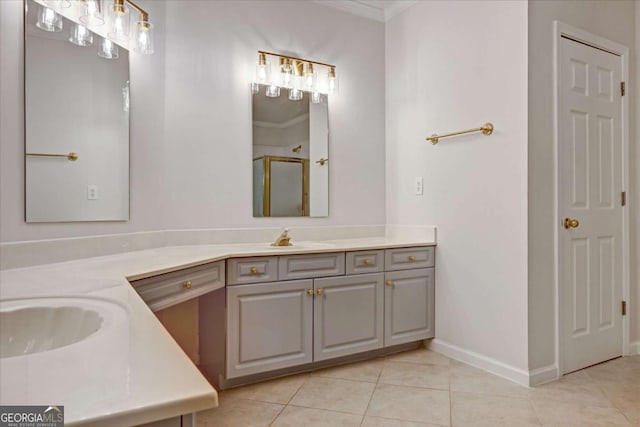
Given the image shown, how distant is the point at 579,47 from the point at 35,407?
311cm

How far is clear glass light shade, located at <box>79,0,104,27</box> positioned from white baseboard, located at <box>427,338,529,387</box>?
282 centimetres

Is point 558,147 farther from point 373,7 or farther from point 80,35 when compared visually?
point 80,35

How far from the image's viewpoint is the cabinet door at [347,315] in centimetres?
247

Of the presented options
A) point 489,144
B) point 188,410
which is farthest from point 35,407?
point 489,144

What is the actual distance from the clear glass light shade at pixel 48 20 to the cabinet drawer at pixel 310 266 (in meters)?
1.56

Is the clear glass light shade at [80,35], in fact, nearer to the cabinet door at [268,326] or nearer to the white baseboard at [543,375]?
the cabinet door at [268,326]

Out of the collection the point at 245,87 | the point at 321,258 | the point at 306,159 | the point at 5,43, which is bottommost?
the point at 321,258

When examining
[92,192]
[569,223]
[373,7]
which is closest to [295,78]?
[373,7]

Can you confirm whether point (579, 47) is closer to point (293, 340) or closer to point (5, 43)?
point (293, 340)

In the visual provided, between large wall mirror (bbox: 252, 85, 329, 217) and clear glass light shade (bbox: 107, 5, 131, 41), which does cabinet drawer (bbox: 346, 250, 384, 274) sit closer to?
large wall mirror (bbox: 252, 85, 329, 217)

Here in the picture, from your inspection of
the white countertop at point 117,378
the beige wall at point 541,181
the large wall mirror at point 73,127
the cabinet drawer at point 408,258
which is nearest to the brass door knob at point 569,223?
the beige wall at point 541,181

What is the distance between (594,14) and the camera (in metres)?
2.61

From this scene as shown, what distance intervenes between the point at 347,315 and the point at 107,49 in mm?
2023

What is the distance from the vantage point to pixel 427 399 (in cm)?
212
